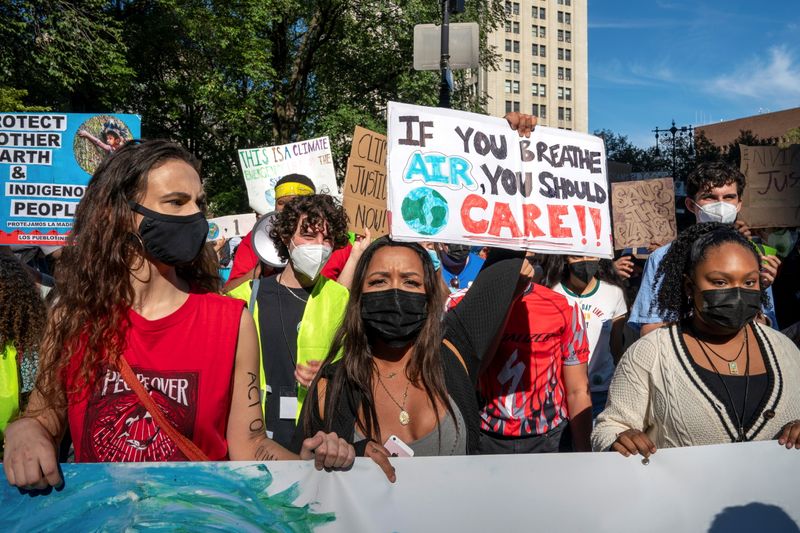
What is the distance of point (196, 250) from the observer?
2.08 meters

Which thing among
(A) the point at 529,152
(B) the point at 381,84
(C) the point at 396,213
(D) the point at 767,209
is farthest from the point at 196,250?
(B) the point at 381,84

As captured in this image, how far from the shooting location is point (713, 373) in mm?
2438

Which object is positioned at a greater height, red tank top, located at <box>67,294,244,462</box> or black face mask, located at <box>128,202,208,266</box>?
black face mask, located at <box>128,202,208,266</box>

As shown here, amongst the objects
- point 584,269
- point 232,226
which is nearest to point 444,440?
point 584,269

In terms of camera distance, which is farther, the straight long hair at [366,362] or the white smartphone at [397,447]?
the straight long hair at [366,362]

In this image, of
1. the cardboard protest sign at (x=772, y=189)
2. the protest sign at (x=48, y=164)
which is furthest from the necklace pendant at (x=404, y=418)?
the protest sign at (x=48, y=164)

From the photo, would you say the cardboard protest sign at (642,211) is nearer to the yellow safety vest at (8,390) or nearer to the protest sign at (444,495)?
the protest sign at (444,495)

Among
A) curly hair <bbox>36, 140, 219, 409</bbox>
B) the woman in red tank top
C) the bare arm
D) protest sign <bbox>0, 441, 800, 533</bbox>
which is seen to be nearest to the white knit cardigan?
protest sign <bbox>0, 441, 800, 533</bbox>

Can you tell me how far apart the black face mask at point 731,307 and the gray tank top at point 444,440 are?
3.15 feet

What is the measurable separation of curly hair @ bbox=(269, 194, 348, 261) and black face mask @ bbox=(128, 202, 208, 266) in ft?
5.44

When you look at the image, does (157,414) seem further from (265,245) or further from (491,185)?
(265,245)

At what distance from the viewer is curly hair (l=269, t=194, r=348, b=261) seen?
3.75 m

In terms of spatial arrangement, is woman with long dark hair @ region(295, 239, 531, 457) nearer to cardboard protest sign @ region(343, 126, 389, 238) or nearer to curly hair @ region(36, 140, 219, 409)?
curly hair @ region(36, 140, 219, 409)

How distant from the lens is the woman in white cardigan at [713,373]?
7.77ft
